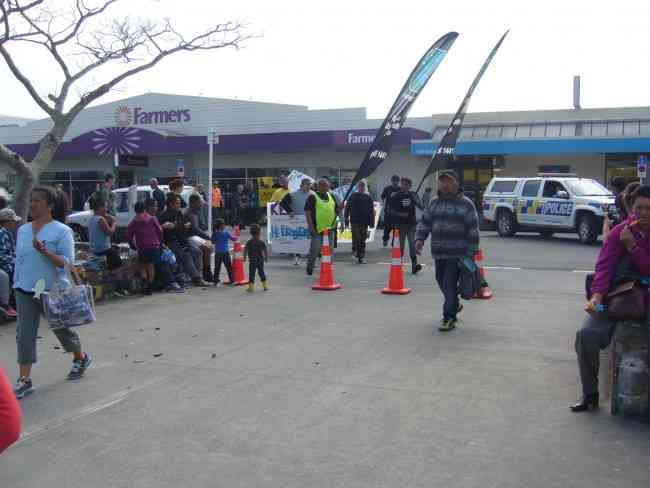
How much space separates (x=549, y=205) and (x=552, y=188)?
65 centimetres

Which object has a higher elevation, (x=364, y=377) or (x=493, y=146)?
(x=493, y=146)

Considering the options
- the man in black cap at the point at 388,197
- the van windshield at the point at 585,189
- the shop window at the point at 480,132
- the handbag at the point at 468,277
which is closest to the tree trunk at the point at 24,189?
the man in black cap at the point at 388,197

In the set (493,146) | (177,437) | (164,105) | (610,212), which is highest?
(164,105)

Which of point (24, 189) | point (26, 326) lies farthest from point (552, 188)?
point (26, 326)

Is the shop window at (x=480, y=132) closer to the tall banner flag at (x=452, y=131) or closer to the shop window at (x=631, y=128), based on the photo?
the shop window at (x=631, y=128)

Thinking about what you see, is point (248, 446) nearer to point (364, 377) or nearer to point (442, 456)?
point (442, 456)

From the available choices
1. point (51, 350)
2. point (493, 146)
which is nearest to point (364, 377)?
point (51, 350)

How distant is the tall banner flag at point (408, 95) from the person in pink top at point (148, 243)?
6.54 metres

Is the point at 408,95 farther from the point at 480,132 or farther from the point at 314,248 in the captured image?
the point at 480,132

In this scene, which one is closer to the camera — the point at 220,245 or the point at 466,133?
the point at 220,245

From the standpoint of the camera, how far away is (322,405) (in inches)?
227

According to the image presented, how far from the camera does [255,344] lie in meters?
8.01

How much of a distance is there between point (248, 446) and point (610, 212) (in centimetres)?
734

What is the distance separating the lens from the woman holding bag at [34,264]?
247 inches
